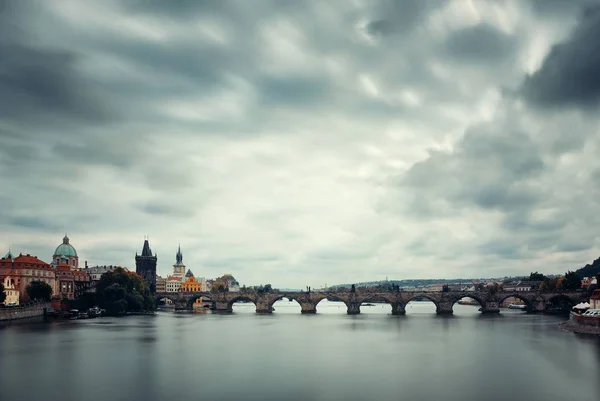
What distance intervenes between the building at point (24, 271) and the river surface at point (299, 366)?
141 feet

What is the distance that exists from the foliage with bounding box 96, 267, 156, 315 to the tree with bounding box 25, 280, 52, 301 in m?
12.6

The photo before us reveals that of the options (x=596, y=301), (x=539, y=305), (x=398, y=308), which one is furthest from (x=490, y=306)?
(x=596, y=301)

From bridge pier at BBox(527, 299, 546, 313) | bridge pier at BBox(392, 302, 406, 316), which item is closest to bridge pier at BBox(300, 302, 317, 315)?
bridge pier at BBox(392, 302, 406, 316)

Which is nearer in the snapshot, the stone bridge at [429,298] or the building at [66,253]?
the stone bridge at [429,298]

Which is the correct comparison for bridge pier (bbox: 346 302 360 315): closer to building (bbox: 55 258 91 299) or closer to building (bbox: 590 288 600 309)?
building (bbox: 55 258 91 299)

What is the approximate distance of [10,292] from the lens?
385 ft

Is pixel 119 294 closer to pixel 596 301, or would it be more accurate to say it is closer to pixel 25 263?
pixel 25 263

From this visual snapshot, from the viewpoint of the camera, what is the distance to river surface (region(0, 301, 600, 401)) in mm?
41188

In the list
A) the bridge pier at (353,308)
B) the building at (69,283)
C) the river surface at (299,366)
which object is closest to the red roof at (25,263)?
the building at (69,283)

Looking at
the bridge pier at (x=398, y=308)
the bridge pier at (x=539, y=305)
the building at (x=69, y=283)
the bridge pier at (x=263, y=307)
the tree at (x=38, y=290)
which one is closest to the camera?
the tree at (x=38, y=290)

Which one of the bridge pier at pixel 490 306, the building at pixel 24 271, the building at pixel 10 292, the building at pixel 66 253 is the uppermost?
the building at pixel 66 253

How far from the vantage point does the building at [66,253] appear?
18900 centimetres

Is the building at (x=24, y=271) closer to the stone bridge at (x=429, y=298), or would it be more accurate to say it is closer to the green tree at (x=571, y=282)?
the stone bridge at (x=429, y=298)

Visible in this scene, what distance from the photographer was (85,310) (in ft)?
436
